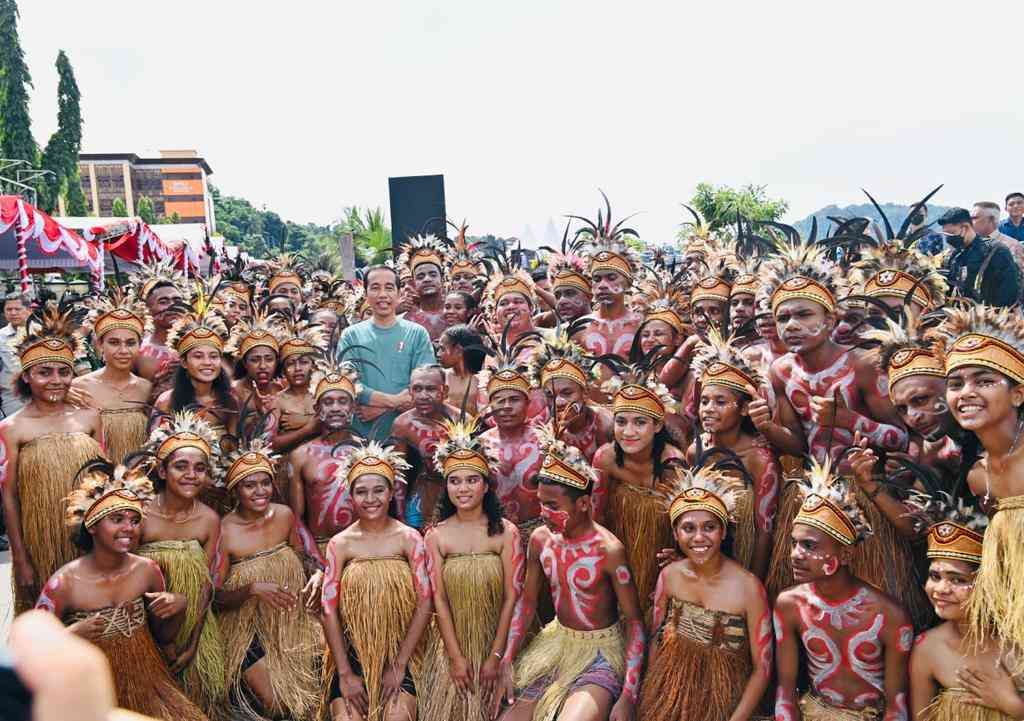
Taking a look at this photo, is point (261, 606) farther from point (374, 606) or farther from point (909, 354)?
point (909, 354)

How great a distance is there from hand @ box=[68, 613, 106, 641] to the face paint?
178cm

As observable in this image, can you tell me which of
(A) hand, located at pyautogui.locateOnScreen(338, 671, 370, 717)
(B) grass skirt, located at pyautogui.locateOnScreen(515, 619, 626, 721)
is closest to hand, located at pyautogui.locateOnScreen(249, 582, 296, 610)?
(A) hand, located at pyautogui.locateOnScreen(338, 671, 370, 717)

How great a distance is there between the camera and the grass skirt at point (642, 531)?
137 inches

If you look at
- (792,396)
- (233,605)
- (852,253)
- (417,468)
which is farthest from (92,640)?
(852,253)

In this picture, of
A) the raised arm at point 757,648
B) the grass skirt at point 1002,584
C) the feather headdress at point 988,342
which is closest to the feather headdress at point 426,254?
the raised arm at point 757,648

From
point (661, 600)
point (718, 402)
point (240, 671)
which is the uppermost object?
point (718, 402)

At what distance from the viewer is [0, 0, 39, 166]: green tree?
102 ft

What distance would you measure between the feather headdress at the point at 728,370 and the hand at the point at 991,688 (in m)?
1.24

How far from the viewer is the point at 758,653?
2.94 metres

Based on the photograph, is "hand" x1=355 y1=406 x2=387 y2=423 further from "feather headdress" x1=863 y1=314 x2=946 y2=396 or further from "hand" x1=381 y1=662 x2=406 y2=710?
"feather headdress" x1=863 y1=314 x2=946 y2=396

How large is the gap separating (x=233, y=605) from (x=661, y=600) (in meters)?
1.89

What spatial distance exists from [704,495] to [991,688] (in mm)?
1030

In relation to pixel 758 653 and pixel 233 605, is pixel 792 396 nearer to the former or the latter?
pixel 758 653

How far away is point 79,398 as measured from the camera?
4188 millimetres
